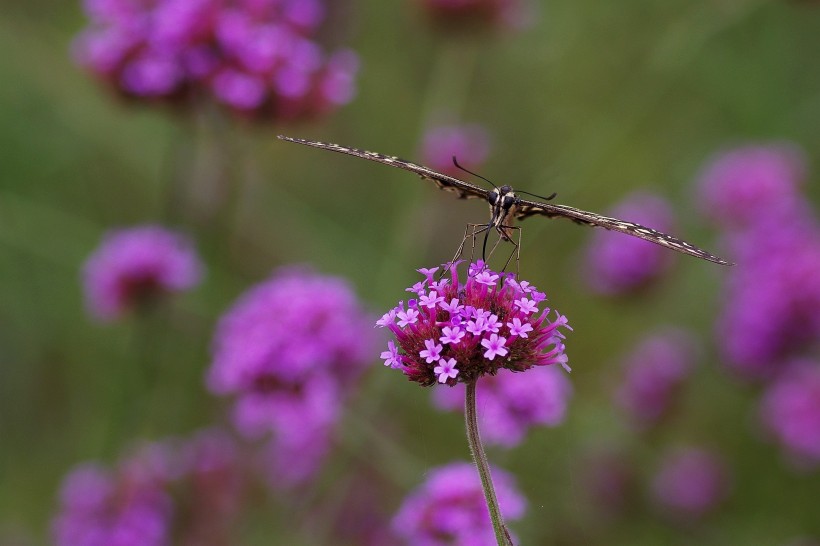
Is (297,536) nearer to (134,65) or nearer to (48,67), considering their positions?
(134,65)

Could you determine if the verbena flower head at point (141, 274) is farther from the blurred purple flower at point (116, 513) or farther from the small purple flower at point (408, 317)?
the small purple flower at point (408, 317)

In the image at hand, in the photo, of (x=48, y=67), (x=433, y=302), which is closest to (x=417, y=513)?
(x=433, y=302)

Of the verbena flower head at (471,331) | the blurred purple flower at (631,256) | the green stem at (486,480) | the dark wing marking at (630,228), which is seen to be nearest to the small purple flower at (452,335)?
the verbena flower head at (471,331)

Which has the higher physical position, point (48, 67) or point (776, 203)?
point (48, 67)

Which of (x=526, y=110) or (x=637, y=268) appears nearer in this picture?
(x=637, y=268)

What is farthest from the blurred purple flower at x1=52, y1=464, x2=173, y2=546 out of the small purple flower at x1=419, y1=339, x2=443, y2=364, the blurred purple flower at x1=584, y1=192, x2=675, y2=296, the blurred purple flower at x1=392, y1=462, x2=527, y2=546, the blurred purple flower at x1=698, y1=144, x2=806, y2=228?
the blurred purple flower at x1=698, y1=144, x2=806, y2=228

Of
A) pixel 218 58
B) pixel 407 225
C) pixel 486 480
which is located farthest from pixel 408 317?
pixel 407 225
